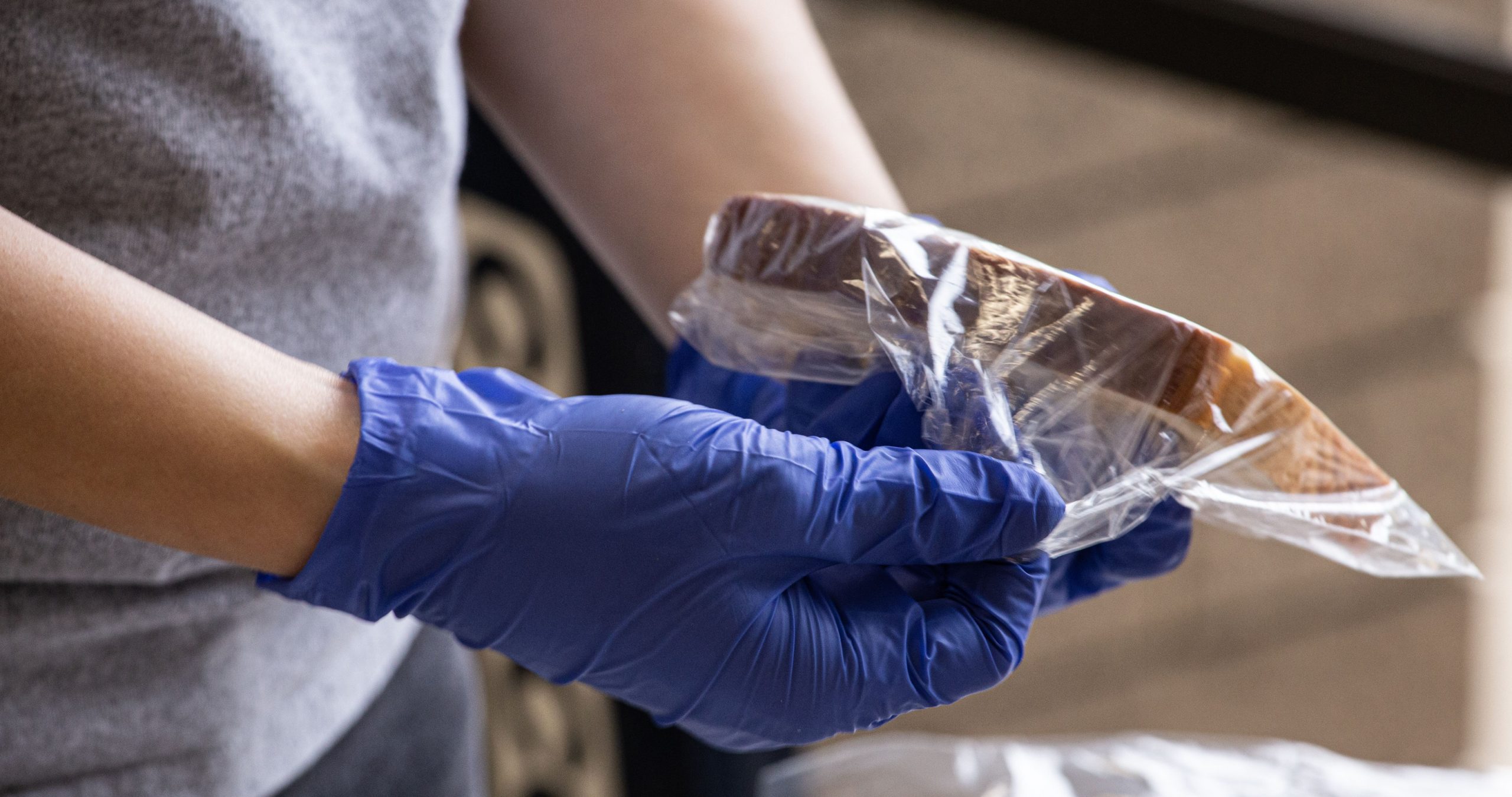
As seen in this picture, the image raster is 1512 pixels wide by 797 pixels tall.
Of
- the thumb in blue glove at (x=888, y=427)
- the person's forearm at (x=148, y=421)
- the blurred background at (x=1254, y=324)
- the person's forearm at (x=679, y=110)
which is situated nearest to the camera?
the person's forearm at (x=148, y=421)

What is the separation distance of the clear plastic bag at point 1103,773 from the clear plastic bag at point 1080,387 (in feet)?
0.69

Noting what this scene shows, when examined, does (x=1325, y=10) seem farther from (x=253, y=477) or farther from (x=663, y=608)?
(x=253, y=477)

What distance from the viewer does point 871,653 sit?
45cm

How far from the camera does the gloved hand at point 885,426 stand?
0.52 m

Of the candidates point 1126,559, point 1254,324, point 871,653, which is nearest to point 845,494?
point 871,653

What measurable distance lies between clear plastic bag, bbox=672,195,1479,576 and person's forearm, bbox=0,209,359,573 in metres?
0.22

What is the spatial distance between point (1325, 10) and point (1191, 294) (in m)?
0.86

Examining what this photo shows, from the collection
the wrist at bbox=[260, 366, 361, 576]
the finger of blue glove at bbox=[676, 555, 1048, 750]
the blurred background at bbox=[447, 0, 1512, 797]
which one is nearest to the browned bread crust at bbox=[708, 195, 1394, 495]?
the finger of blue glove at bbox=[676, 555, 1048, 750]

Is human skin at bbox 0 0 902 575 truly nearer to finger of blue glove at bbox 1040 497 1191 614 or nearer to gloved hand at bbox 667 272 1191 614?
gloved hand at bbox 667 272 1191 614

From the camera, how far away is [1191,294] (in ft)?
5.33

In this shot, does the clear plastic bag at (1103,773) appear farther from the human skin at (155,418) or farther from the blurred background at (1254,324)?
the blurred background at (1254,324)

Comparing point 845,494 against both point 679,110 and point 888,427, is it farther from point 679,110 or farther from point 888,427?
point 679,110

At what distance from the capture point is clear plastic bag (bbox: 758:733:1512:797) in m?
0.64

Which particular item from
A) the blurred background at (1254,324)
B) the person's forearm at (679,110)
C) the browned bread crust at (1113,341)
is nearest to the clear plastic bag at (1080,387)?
the browned bread crust at (1113,341)
